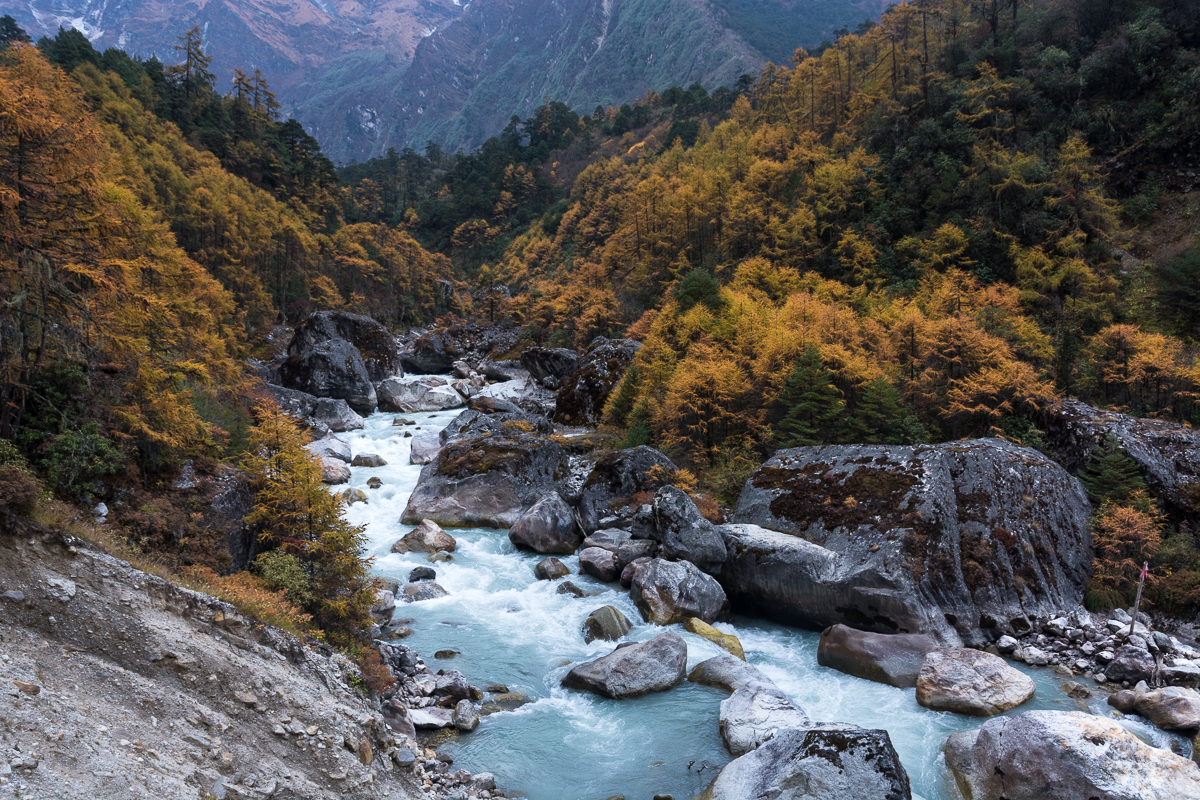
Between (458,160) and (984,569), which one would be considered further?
A: (458,160)

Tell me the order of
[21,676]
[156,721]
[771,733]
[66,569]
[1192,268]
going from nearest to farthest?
1. [21,676]
2. [156,721]
3. [66,569]
4. [771,733]
5. [1192,268]

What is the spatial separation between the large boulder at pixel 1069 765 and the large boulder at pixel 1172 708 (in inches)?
98.4

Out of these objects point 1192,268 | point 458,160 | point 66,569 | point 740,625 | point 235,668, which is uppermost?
point 458,160

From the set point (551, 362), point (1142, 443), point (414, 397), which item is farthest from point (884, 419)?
point (414, 397)

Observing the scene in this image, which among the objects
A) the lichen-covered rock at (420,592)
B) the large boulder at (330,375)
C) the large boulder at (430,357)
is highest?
the large boulder at (430,357)

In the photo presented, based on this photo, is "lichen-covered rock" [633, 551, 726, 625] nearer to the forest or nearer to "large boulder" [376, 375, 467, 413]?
the forest

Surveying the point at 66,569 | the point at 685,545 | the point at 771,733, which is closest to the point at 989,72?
the point at 685,545

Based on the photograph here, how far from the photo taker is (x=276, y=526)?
39.5 ft

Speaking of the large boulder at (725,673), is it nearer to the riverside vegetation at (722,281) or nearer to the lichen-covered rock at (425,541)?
the riverside vegetation at (722,281)

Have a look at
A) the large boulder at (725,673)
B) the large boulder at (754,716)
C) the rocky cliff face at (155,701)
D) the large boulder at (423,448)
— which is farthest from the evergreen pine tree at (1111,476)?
the large boulder at (423,448)

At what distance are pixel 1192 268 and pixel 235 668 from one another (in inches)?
1214

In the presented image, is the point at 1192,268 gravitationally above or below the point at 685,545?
above

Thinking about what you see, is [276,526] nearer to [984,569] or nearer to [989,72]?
[984,569]

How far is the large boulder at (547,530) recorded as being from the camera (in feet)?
61.2
